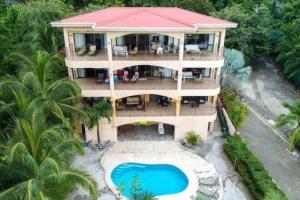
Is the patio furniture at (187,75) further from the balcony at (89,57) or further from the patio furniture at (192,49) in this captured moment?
the balcony at (89,57)

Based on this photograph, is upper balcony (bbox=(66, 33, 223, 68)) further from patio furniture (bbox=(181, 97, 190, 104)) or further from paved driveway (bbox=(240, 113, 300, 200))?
paved driveway (bbox=(240, 113, 300, 200))

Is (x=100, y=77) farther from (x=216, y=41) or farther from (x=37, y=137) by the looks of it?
(x=37, y=137)

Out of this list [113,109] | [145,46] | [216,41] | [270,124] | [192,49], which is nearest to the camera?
[113,109]

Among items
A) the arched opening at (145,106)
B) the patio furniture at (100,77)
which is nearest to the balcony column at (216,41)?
the arched opening at (145,106)

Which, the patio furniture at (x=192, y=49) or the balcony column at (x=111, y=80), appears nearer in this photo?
the balcony column at (x=111, y=80)

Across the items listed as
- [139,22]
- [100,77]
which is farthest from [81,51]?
[139,22]

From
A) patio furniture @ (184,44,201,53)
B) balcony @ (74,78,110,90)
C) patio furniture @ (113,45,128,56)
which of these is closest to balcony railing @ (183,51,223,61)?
patio furniture @ (184,44,201,53)
